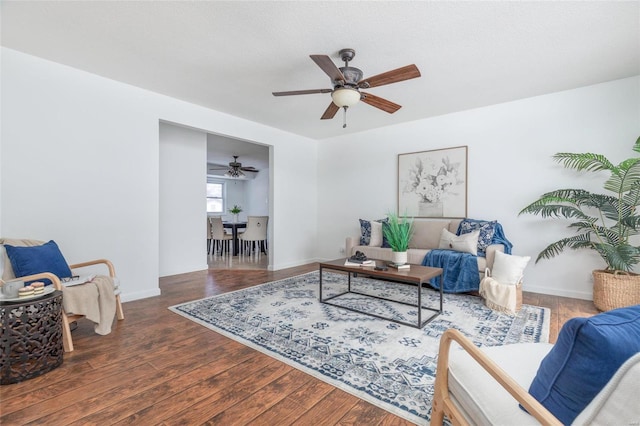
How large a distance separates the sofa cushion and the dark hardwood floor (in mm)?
2135

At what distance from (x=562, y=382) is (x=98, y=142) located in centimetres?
422

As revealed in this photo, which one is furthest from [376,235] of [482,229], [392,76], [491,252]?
[392,76]

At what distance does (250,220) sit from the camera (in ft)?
21.7

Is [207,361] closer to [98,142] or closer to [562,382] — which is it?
[562,382]

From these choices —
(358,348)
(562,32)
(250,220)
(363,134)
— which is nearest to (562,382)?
(358,348)

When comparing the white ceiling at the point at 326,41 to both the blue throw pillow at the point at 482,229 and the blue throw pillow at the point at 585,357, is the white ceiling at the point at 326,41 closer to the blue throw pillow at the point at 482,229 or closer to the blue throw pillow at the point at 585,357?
the blue throw pillow at the point at 482,229

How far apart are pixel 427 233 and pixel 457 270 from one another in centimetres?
97

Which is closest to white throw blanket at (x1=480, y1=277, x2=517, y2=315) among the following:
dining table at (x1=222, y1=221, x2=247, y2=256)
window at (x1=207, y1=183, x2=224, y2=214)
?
dining table at (x1=222, y1=221, x2=247, y2=256)

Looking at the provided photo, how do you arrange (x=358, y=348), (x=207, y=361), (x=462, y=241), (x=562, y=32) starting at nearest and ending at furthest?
(x=207, y=361) → (x=358, y=348) → (x=562, y=32) → (x=462, y=241)

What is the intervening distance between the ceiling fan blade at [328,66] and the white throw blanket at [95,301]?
8.51 ft

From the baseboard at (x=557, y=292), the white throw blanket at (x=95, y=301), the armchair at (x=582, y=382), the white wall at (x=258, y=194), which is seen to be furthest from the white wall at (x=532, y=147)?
the white wall at (x=258, y=194)

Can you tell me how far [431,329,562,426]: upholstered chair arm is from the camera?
812mm

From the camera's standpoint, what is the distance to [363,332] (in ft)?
8.55

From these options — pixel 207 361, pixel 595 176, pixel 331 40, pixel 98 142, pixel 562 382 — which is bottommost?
pixel 207 361
